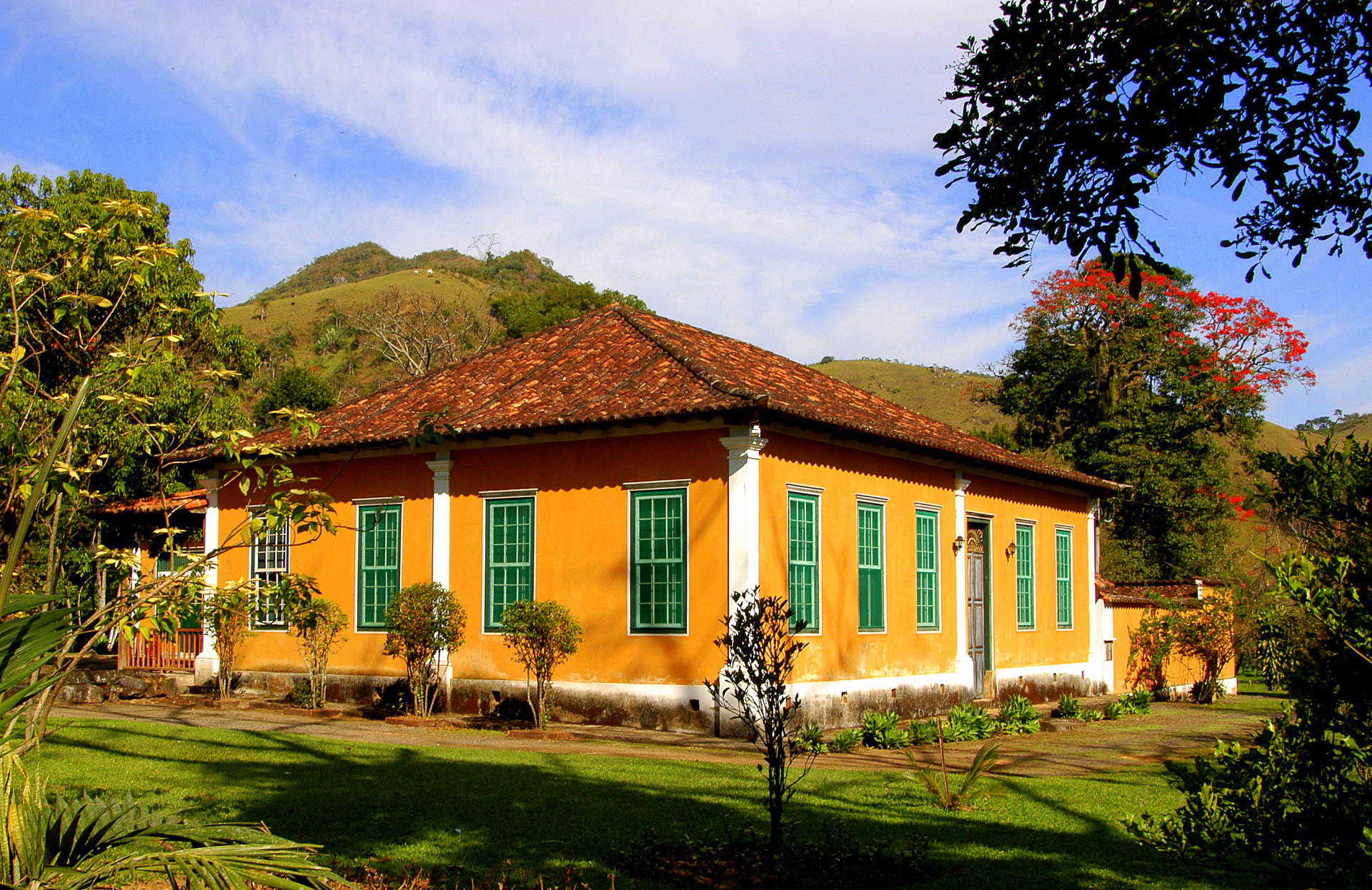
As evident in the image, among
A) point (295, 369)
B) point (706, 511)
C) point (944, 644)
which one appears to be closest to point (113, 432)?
point (706, 511)

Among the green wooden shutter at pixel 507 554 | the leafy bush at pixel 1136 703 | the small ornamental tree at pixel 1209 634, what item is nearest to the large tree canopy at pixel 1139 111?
the green wooden shutter at pixel 507 554

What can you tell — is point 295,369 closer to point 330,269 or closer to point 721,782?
point 721,782

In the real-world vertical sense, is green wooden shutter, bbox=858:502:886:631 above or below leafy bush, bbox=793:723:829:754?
above

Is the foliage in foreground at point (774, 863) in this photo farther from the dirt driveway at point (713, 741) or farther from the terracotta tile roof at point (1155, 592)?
the terracotta tile roof at point (1155, 592)

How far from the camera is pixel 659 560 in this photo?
13.2 meters

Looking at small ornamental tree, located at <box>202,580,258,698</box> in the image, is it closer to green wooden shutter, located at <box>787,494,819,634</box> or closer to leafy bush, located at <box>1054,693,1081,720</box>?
green wooden shutter, located at <box>787,494,819,634</box>

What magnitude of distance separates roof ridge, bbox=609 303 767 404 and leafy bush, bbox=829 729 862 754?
12.0 ft

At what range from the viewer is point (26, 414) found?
4.80m

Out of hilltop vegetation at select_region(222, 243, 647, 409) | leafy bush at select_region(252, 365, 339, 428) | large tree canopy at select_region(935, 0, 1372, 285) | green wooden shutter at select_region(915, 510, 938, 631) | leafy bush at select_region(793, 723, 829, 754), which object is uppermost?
hilltop vegetation at select_region(222, 243, 647, 409)

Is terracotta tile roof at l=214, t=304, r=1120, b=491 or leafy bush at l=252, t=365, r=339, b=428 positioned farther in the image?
leafy bush at l=252, t=365, r=339, b=428

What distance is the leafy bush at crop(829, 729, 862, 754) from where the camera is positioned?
12.0 meters

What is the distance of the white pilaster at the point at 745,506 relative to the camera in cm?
1241

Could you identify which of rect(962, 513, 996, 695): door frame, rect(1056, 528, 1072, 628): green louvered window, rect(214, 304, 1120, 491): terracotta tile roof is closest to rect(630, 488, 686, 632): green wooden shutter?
rect(214, 304, 1120, 491): terracotta tile roof

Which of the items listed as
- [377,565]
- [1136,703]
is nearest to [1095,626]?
[1136,703]
